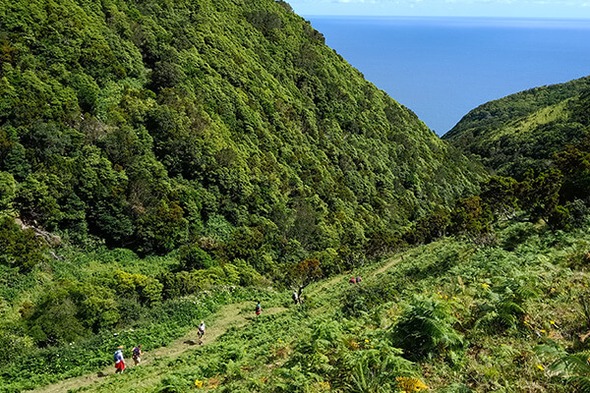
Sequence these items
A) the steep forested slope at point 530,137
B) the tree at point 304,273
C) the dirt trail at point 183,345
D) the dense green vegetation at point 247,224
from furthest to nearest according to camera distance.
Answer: the steep forested slope at point 530,137, the tree at point 304,273, the dirt trail at point 183,345, the dense green vegetation at point 247,224

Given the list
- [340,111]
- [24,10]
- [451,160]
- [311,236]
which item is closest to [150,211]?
[311,236]

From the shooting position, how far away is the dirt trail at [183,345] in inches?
706

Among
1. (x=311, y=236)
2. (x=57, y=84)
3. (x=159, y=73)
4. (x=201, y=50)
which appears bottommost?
(x=311, y=236)

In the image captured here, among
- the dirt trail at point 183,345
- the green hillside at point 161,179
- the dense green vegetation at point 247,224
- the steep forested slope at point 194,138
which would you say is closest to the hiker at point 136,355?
the dirt trail at point 183,345

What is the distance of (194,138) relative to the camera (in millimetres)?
49156

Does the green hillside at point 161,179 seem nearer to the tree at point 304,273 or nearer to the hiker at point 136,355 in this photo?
the tree at point 304,273

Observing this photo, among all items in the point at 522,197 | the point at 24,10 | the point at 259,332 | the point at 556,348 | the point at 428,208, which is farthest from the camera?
the point at 428,208

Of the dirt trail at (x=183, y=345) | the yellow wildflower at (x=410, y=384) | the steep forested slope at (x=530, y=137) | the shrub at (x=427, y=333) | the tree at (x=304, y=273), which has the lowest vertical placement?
the dirt trail at (x=183, y=345)

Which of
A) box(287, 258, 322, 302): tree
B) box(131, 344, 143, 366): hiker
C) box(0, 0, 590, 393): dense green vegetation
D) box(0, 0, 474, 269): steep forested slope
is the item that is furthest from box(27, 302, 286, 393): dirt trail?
box(0, 0, 474, 269): steep forested slope

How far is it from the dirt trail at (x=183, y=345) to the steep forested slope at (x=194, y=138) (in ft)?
41.7

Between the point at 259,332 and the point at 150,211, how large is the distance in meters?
22.4

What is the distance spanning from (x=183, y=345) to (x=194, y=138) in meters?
30.5

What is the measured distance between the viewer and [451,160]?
93.8m

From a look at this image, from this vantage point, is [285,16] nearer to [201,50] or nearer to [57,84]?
[201,50]
